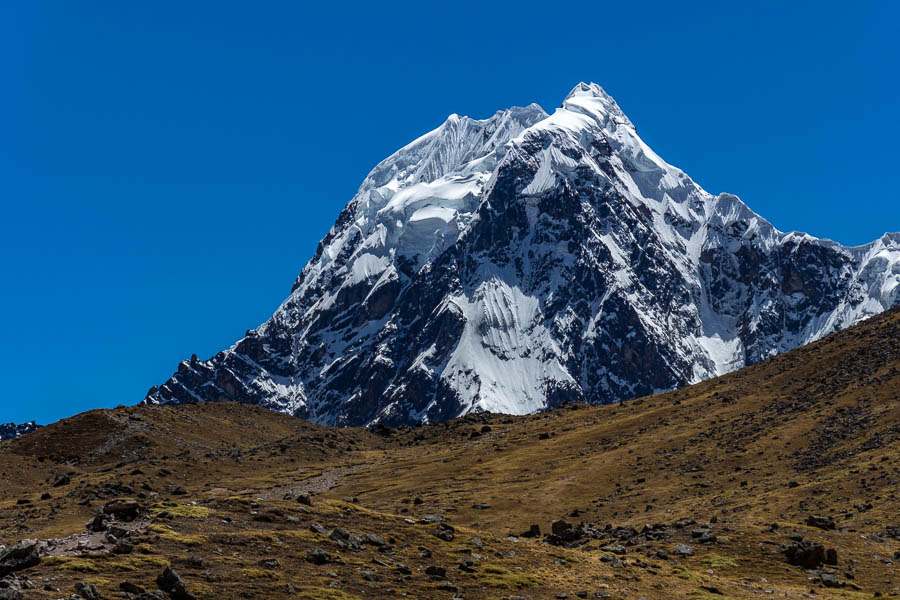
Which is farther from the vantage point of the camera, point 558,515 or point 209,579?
point 558,515

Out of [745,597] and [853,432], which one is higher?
[853,432]

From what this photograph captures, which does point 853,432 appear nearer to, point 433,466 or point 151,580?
point 433,466

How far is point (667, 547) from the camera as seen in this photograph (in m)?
57.8

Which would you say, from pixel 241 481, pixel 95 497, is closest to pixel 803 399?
pixel 241 481

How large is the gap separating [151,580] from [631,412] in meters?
116

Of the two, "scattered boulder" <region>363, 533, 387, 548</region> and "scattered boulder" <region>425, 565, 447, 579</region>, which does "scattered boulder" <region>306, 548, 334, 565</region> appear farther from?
"scattered boulder" <region>425, 565, 447, 579</region>

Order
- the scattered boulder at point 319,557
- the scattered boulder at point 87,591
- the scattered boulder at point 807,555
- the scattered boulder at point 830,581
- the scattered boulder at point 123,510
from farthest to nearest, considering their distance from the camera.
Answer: the scattered boulder at point 807,555 → the scattered boulder at point 830,581 → the scattered boulder at point 123,510 → the scattered boulder at point 319,557 → the scattered boulder at point 87,591

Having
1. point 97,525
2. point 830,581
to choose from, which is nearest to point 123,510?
point 97,525

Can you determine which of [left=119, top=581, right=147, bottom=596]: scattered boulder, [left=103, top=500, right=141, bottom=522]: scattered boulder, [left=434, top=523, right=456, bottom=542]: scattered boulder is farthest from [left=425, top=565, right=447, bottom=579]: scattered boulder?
[left=103, top=500, right=141, bottom=522]: scattered boulder

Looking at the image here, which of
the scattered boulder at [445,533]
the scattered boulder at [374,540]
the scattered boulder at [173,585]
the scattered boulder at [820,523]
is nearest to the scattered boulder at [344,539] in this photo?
the scattered boulder at [374,540]

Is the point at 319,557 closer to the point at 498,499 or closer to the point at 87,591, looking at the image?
the point at 87,591

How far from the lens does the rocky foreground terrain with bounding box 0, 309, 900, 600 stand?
42.8 m

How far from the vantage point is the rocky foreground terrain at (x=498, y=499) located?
42844 mm

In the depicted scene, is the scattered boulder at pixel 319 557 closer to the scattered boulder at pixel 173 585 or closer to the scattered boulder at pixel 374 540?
the scattered boulder at pixel 374 540
